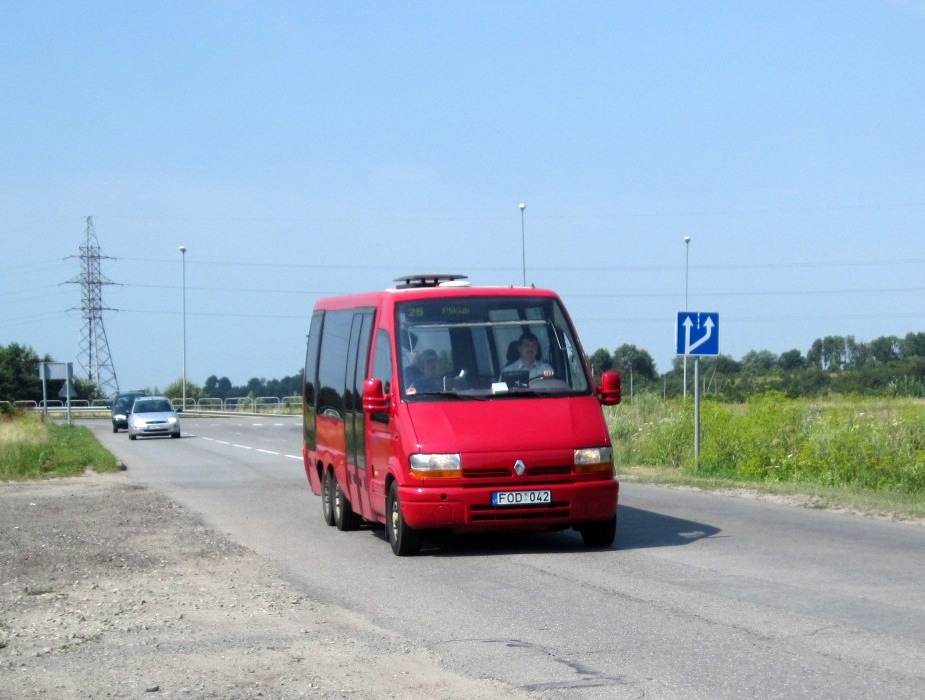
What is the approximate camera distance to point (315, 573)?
1195cm

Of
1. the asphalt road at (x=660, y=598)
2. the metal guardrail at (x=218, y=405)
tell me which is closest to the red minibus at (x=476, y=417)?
the asphalt road at (x=660, y=598)

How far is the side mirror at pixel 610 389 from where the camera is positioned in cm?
1305

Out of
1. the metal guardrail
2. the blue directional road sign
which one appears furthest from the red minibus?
the metal guardrail

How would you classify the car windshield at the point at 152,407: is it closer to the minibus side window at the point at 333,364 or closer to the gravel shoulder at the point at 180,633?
the minibus side window at the point at 333,364

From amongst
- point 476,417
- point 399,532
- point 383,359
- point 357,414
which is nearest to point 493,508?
point 476,417

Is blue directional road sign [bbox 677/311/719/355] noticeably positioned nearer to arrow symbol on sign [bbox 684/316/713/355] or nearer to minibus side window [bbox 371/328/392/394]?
arrow symbol on sign [bbox 684/316/713/355]

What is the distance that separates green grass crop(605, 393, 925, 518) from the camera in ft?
62.8

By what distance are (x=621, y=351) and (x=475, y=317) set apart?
60.0m

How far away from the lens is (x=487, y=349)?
43.5 feet

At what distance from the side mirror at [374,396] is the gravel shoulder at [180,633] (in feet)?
5.87

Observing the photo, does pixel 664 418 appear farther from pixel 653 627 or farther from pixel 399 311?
pixel 653 627

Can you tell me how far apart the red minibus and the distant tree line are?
12.1 meters

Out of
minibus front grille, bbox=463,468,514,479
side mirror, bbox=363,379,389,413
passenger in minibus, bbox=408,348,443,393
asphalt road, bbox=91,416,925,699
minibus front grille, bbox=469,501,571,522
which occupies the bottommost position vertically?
asphalt road, bbox=91,416,925,699

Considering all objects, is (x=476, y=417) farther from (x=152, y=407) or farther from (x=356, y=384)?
(x=152, y=407)
